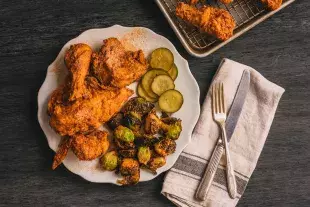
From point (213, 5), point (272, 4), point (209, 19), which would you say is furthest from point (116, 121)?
point (272, 4)

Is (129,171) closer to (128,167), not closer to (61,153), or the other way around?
(128,167)

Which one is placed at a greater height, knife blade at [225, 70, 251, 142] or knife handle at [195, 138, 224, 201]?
knife blade at [225, 70, 251, 142]

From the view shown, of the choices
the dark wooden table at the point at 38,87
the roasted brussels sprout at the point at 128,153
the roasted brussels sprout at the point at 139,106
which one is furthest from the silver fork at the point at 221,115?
the roasted brussels sprout at the point at 128,153

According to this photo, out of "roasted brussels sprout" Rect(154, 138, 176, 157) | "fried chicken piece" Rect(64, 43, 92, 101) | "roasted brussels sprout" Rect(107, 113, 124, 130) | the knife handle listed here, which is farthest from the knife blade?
"fried chicken piece" Rect(64, 43, 92, 101)

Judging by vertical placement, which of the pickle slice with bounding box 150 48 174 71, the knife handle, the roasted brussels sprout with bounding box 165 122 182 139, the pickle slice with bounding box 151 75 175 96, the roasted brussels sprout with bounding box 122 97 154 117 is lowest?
the knife handle

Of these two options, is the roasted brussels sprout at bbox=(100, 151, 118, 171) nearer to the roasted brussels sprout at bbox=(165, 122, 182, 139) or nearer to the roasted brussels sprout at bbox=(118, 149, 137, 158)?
the roasted brussels sprout at bbox=(118, 149, 137, 158)

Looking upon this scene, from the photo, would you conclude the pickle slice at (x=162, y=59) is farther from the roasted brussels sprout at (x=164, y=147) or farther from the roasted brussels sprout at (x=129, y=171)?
the roasted brussels sprout at (x=129, y=171)

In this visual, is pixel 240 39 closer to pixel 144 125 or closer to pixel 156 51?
pixel 156 51
